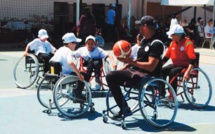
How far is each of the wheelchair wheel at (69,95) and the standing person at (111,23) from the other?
13089 mm

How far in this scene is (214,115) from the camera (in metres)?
6.62

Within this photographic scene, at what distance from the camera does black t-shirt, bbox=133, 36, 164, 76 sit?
564cm

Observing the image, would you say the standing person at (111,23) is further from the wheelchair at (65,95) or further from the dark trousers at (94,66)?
the wheelchair at (65,95)

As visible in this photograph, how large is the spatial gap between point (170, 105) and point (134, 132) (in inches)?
46.4

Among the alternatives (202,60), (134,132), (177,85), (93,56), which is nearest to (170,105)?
(177,85)

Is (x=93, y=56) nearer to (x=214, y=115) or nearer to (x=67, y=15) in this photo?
(x=214, y=115)

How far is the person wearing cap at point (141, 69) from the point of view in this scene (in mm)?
5609

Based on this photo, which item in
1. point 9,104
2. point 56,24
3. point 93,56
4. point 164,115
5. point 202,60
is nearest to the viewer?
point 164,115

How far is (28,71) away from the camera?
27.8ft

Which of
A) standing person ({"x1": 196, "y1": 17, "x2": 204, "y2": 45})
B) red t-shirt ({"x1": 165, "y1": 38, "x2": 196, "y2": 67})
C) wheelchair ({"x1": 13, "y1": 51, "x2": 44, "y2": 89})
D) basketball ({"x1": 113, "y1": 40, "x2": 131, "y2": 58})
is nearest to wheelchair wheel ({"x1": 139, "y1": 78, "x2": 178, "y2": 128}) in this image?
basketball ({"x1": 113, "y1": 40, "x2": 131, "y2": 58})

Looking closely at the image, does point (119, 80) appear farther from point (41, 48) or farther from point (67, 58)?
point (41, 48)

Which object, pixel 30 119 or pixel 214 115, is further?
pixel 214 115

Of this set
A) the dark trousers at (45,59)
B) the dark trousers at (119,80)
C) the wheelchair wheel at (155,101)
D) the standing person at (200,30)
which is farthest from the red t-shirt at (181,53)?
the standing person at (200,30)

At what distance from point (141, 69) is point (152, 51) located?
318 millimetres
